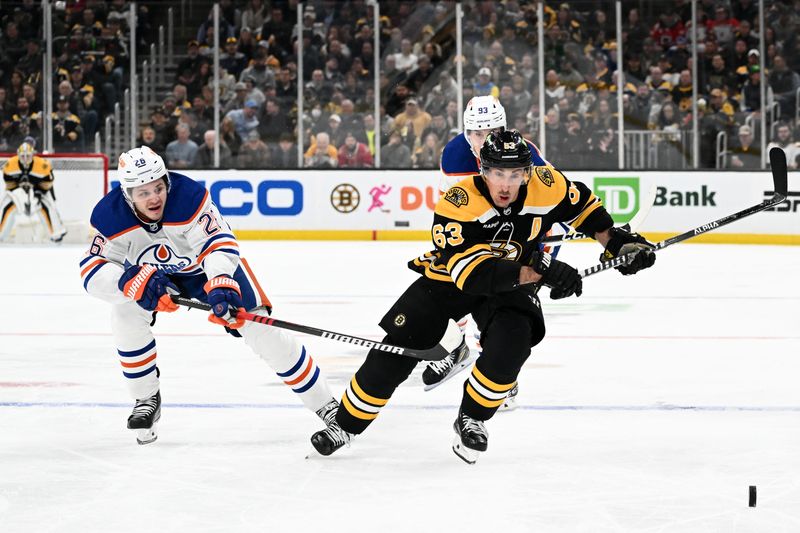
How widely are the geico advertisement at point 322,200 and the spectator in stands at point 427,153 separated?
0.48 feet

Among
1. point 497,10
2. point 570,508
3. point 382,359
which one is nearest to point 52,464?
point 382,359

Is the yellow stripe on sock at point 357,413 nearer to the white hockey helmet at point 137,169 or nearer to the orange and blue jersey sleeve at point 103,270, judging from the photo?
the orange and blue jersey sleeve at point 103,270

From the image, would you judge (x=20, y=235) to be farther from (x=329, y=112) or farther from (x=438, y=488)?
(x=438, y=488)

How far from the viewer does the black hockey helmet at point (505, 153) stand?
312 cm

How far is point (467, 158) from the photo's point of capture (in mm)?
4344

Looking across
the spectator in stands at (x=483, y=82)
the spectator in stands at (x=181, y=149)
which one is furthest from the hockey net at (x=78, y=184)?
the spectator in stands at (x=483, y=82)

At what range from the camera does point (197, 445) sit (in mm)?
3455

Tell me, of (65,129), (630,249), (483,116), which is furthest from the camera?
(65,129)

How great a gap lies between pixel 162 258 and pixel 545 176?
1113 millimetres

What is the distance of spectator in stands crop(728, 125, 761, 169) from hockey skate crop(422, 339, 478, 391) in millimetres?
7014

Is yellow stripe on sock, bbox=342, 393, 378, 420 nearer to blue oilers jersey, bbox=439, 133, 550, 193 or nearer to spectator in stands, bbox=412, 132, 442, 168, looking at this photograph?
blue oilers jersey, bbox=439, 133, 550, 193

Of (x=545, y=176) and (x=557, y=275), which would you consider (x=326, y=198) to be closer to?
(x=545, y=176)

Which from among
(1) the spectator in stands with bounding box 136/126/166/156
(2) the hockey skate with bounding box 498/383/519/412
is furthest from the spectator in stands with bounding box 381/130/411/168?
(2) the hockey skate with bounding box 498/383/519/412

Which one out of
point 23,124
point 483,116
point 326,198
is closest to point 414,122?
point 326,198
